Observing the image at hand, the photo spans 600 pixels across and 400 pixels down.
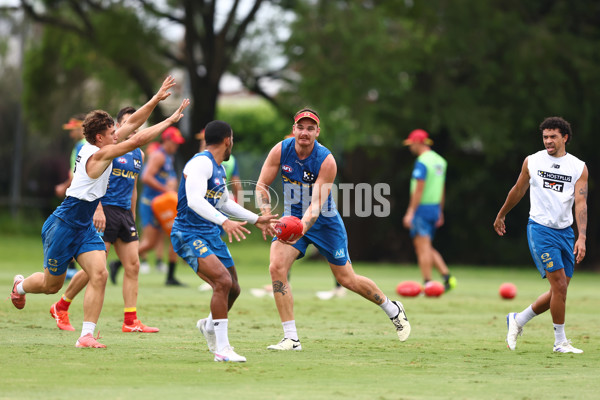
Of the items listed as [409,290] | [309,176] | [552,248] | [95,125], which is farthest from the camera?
[409,290]

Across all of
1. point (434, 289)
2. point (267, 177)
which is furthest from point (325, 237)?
point (434, 289)

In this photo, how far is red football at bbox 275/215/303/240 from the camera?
8859mm

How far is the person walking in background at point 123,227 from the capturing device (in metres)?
10.5

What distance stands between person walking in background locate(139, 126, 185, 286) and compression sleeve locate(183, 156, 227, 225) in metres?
7.30

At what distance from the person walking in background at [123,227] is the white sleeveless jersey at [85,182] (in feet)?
5.10

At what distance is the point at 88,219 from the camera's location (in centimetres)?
913

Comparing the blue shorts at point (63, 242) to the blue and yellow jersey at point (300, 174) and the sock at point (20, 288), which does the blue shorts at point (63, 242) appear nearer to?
the sock at point (20, 288)

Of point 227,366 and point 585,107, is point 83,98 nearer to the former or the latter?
point 585,107

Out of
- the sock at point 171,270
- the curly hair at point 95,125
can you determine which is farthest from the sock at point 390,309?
the sock at point 171,270

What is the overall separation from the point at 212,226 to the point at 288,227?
0.76 meters

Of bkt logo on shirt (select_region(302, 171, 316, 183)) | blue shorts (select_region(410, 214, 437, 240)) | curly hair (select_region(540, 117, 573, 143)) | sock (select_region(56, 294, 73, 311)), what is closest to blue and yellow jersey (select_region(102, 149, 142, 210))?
sock (select_region(56, 294, 73, 311))

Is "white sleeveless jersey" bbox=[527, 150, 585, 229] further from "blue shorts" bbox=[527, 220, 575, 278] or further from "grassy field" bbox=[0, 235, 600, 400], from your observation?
"grassy field" bbox=[0, 235, 600, 400]

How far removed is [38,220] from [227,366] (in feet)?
107

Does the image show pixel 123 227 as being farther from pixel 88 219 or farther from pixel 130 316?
pixel 88 219
